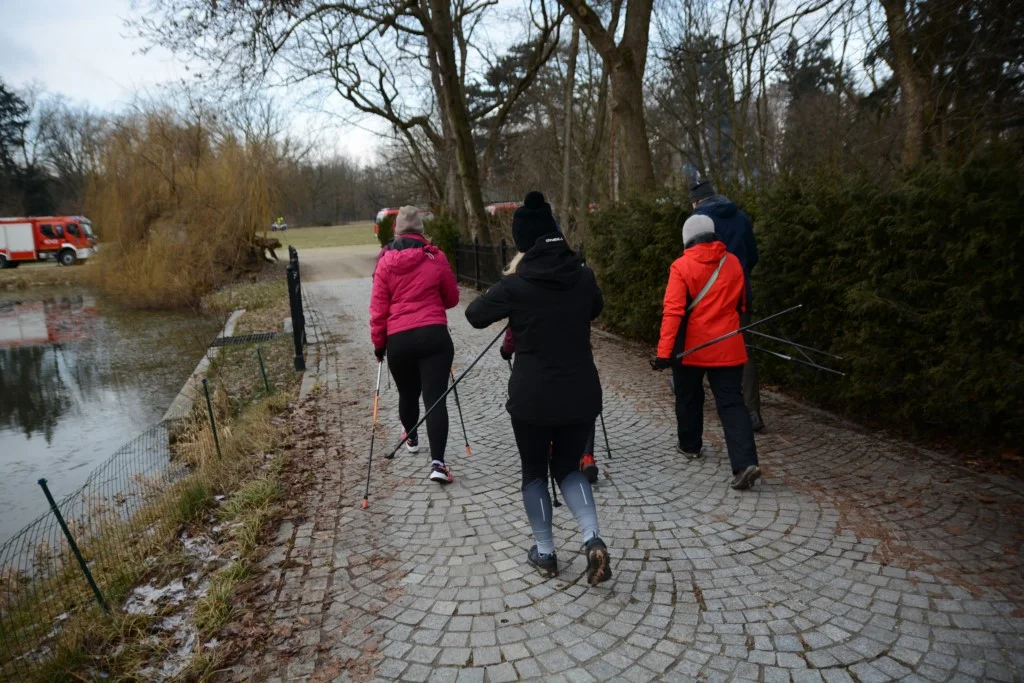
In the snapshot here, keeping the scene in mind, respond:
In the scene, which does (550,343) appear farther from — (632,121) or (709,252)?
(632,121)

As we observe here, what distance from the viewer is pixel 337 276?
75.9 feet

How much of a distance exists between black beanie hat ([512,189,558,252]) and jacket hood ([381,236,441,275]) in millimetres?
1592

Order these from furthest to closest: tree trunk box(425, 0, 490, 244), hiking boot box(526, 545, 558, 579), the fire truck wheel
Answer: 1. the fire truck wheel
2. tree trunk box(425, 0, 490, 244)
3. hiking boot box(526, 545, 558, 579)

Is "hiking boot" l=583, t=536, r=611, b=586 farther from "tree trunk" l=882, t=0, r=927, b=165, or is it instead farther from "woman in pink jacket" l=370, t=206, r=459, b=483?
"tree trunk" l=882, t=0, r=927, b=165

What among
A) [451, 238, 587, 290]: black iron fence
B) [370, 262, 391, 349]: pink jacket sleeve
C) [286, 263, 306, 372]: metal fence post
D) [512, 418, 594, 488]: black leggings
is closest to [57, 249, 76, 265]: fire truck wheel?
[451, 238, 587, 290]: black iron fence

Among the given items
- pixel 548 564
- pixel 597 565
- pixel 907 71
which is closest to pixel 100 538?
pixel 548 564

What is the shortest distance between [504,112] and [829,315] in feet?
49.8

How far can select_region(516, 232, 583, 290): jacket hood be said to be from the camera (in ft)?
10.4

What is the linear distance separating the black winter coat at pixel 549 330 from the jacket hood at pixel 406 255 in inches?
64.1

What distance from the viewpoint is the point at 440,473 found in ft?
15.8

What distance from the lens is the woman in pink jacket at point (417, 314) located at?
473 cm

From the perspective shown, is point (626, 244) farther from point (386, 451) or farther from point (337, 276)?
point (337, 276)

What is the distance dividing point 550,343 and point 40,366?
45.5ft

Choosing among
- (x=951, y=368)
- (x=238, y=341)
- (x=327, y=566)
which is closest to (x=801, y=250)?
(x=951, y=368)
